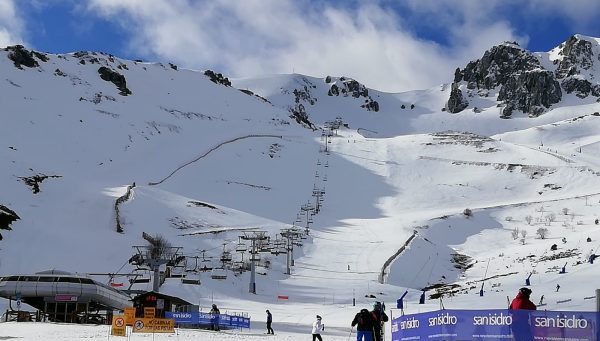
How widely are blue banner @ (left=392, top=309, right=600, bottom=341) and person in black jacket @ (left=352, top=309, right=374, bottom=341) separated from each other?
1143mm

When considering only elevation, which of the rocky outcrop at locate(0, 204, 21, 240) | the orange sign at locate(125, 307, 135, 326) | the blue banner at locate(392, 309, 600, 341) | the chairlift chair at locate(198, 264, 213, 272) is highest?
the rocky outcrop at locate(0, 204, 21, 240)

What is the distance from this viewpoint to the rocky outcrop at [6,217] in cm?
6850

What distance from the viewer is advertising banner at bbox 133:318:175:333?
32906mm

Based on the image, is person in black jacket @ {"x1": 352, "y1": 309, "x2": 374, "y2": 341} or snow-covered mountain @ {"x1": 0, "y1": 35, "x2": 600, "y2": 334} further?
snow-covered mountain @ {"x1": 0, "y1": 35, "x2": 600, "y2": 334}

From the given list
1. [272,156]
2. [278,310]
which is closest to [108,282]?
[278,310]

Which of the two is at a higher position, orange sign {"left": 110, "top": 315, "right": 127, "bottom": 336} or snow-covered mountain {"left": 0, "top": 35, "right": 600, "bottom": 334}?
snow-covered mountain {"left": 0, "top": 35, "right": 600, "bottom": 334}

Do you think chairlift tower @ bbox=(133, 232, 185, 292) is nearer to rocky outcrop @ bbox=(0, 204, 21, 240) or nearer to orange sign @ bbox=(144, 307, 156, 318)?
rocky outcrop @ bbox=(0, 204, 21, 240)

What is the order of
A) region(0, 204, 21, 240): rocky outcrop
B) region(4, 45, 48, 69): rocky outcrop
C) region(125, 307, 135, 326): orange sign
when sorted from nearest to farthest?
region(125, 307, 135, 326): orange sign < region(0, 204, 21, 240): rocky outcrop < region(4, 45, 48, 69): rocky outcrop

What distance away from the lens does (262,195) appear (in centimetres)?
10888

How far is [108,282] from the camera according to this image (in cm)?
6231

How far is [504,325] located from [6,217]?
61201mm

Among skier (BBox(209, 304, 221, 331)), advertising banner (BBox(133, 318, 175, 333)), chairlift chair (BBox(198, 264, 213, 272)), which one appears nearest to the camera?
advertising banner (BBox(133, 318, 175, 333))

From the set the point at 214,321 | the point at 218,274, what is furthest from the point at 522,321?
the point at 218,274

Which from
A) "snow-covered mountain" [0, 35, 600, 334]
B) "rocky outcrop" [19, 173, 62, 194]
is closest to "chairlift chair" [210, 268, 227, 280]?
"snow-covered mountain" [0, 35, 600, 334]
